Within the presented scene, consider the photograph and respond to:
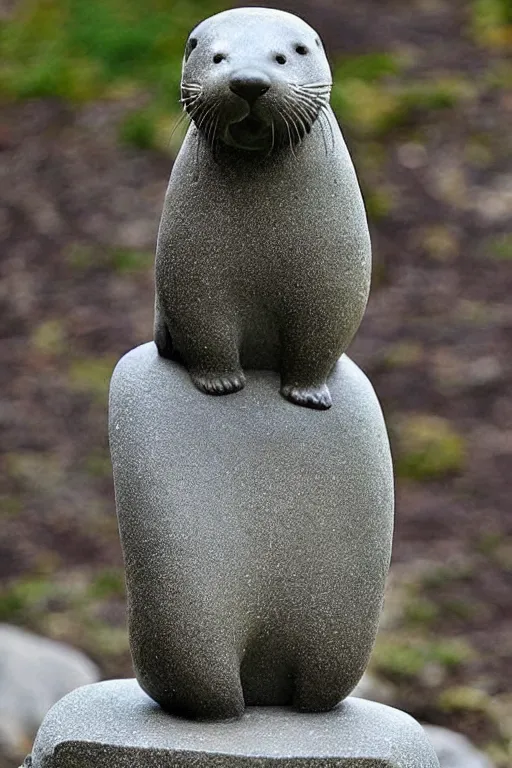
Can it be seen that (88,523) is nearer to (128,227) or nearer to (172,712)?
(128,227)

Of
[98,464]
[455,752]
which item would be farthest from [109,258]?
[455,752]

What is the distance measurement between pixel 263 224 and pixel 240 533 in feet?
1.90

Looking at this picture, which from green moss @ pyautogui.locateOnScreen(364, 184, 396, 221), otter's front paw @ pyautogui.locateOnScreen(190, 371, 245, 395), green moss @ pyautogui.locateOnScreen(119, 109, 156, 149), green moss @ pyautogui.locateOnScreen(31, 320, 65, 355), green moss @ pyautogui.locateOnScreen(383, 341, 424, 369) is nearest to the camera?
otter's front paw @ pyautogui.locateOnScreen(190, 371, 245, 395)

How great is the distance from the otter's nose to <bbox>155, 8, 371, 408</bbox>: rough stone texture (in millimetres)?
31

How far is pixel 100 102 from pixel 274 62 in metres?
6.23


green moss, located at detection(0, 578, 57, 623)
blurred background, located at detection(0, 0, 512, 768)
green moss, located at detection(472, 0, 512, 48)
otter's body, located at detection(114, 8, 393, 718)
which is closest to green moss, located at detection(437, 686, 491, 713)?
blurred background, located at detection(0, 0, 512, 768)

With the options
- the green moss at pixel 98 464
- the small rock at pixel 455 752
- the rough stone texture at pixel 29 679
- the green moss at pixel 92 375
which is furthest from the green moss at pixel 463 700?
the green moss at pixel 92 375

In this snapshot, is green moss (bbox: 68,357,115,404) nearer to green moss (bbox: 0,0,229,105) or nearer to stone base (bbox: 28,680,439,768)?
green moss (bbox: 0,0,229,105)

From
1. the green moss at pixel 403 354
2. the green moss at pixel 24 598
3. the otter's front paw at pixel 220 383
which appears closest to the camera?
the otter's front paw at pixel 220 383

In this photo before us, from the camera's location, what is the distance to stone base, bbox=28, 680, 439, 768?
2.97 metres

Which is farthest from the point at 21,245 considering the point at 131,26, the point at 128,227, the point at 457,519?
the point at 457,519

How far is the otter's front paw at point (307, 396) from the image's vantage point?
10.1ft

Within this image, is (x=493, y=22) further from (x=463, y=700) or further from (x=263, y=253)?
(x=263, y=253)

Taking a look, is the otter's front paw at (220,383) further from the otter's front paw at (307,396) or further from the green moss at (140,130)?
the green moss at (140,130)
